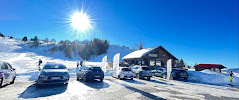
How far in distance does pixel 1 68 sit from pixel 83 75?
17.2 ft

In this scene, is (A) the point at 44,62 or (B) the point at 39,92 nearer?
(B) the point at 39,92

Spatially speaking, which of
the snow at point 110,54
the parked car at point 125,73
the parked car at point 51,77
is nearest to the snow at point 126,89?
the parked car at point 51,77

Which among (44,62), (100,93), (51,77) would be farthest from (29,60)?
(100,93)

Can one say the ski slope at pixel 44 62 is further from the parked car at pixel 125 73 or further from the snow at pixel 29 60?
the parked car at pixel 125 73

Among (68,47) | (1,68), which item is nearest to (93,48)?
(68,47)

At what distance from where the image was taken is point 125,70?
1244 centimetres

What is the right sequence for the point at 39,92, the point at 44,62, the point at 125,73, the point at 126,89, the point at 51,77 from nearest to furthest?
the point at 39,92, the point at 51,77, the point at 126,89, the point at 125,73, the point at 44,62

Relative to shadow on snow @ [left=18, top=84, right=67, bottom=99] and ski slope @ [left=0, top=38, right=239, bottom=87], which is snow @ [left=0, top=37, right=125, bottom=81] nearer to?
ski slope @ [left=0, top=38, right=239, bottom=87]

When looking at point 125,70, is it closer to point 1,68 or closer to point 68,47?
point 1,68

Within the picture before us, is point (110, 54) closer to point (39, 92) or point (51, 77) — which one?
point (51, 77)

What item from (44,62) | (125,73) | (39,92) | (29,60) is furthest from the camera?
(44,62)

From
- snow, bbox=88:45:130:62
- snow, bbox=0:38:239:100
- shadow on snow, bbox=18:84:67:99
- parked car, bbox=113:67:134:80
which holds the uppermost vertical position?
snow, bbox=88:45:130:62

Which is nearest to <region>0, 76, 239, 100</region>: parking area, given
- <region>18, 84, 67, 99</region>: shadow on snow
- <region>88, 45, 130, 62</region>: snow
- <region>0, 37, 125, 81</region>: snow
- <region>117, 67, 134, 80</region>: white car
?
<region>18, 84, 67, 99</region>: shadow on snow

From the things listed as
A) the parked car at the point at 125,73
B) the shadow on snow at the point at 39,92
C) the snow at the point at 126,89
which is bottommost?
the snow at the point at 126,89
